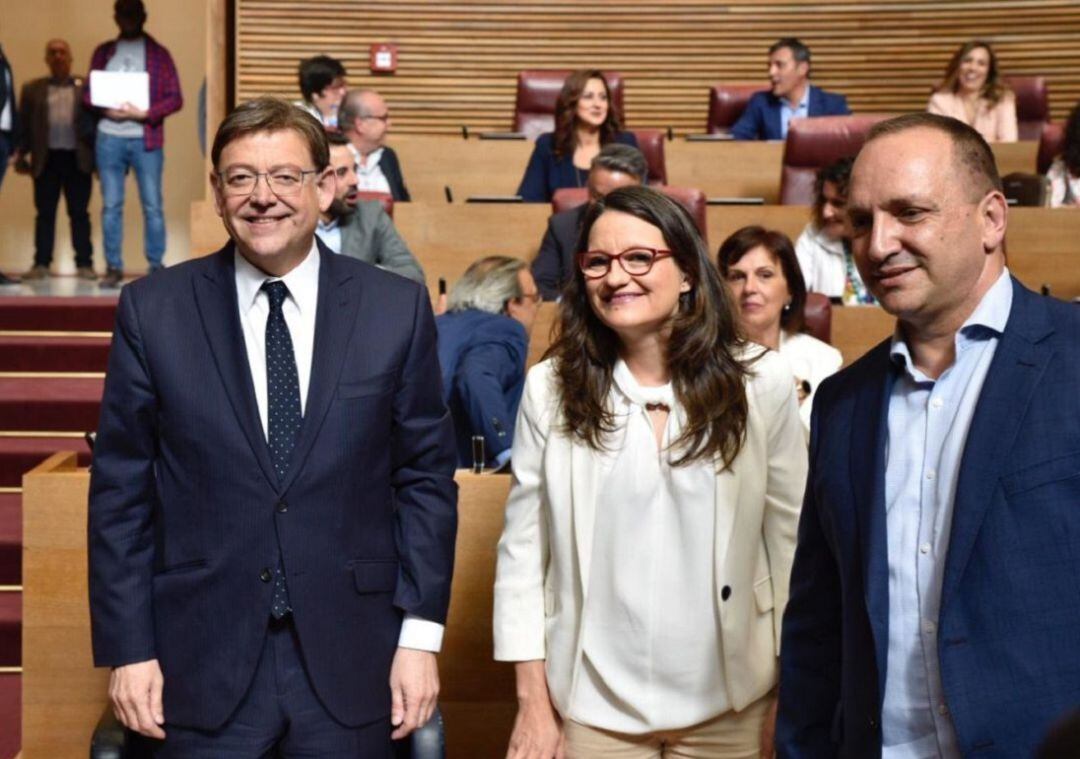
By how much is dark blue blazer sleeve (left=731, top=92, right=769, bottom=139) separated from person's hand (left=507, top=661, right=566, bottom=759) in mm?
5532

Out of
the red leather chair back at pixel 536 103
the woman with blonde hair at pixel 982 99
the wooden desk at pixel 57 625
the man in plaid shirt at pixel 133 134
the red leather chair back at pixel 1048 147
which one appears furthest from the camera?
the red leather chair back at pixel 536 103

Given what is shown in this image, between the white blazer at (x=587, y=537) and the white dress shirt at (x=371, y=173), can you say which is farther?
the white dress shirt at (x=371, y=173)

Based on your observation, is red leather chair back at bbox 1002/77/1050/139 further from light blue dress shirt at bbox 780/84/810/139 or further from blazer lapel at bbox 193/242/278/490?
blazer lapel at bbox 193/242/278/490

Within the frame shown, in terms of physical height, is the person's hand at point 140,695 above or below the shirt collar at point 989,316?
below

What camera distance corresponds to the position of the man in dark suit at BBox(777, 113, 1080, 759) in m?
1.35

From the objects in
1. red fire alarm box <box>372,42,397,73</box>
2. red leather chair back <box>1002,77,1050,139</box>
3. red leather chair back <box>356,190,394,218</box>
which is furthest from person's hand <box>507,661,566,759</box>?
red fire alarm box <box>372,42,397,73</box>

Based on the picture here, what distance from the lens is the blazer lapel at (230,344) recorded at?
1846mm

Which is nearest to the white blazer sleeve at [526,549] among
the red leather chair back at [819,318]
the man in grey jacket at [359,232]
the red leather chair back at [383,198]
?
the red leather chair back at [819,318]

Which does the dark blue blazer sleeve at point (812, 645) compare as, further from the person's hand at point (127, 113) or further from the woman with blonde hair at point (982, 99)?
the woman with blonde hair at point (982, 99)

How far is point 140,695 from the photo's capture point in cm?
186

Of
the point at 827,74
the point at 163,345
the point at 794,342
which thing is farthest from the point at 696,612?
the point at 827,74

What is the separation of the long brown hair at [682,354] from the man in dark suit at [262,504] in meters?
0.21

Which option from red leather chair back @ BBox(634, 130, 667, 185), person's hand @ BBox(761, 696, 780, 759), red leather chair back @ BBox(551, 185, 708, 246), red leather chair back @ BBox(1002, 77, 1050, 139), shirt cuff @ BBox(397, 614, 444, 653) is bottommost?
person's hand @ BBox(761, 696, 780, 759)

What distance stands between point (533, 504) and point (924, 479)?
62 centimetres
